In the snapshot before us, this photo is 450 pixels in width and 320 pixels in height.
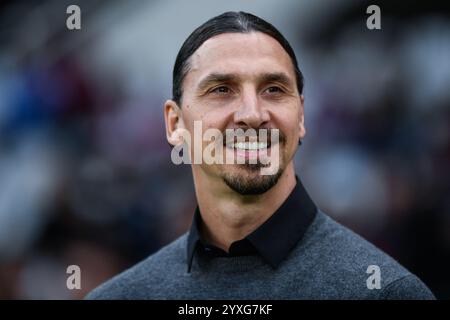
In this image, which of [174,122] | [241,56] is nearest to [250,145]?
[241,56]

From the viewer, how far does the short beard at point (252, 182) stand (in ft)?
6.20

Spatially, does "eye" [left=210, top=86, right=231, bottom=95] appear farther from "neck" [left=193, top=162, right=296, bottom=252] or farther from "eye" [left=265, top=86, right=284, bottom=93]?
"neck" [left=193, top=162, right=296, bottom=252]

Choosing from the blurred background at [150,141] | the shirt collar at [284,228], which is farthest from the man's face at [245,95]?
the blurred background at [150,141]

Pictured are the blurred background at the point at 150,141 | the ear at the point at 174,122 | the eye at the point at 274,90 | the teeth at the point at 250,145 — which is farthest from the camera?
the blurred background at the point at 150,141

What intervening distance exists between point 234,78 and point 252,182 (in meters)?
0.26

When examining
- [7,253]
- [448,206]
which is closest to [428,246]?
[448,206]

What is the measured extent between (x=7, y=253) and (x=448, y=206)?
8.08ft

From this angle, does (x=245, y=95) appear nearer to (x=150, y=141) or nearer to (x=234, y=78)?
(x=234, y=78)

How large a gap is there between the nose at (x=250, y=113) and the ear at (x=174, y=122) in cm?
25

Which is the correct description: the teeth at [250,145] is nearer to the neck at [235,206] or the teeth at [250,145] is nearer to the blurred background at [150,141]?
the neck at [235,206]

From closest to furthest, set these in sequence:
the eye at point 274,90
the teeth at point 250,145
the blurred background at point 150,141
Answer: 1. the teeth at point 250,145
2. the eye at point 274,90
3. the blurred background at point 150,141

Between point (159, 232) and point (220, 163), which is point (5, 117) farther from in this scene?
point (220, 163)

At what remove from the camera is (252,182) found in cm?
189

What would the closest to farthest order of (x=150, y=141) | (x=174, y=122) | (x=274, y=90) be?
(x=274, y=90)
(x=174, y=122)
(x=150, y=141)
